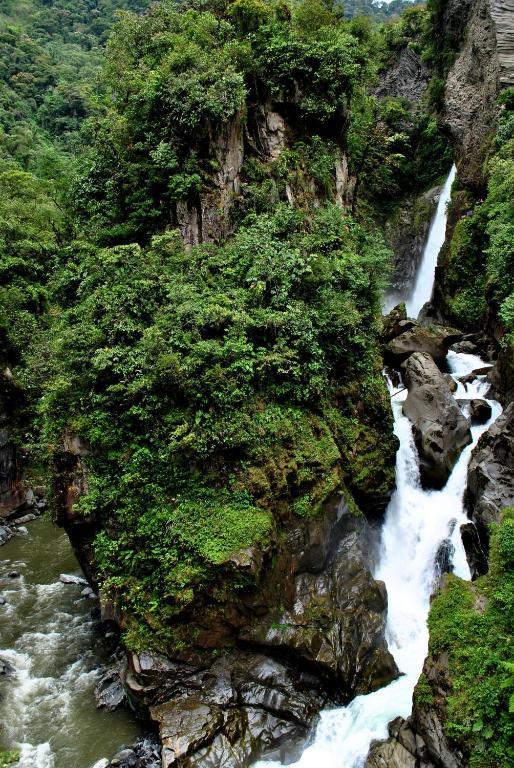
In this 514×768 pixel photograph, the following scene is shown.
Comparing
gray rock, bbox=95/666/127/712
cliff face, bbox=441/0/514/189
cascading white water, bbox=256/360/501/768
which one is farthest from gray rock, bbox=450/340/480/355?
gray rock, bbox=95/666/127/712

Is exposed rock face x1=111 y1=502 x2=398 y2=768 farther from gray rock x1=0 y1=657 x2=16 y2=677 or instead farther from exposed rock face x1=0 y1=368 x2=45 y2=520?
exposed rock face x1=0 y1=368 x2=45 y2=520

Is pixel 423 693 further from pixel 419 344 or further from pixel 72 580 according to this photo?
pixel 419 344

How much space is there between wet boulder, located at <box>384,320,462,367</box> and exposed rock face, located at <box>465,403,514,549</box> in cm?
635

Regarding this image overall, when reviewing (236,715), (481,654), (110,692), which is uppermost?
(481,654)

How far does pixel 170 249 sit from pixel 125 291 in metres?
2.19

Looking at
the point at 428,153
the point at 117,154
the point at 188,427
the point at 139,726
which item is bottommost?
the point at 139,726

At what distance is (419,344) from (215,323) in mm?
10759

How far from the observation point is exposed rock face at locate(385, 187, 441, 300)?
2902 centimetres

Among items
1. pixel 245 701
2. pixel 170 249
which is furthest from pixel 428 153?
pixel 245 701

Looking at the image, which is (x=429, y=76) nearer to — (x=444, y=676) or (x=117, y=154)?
(x=117, y=154)

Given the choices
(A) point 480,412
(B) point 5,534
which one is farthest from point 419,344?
(B) point 5,534

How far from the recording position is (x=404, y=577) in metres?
12.9

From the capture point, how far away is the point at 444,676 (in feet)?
25.6

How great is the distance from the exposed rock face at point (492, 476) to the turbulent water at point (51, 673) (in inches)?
360
